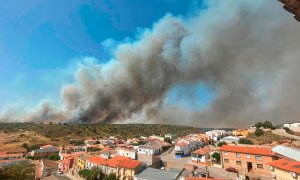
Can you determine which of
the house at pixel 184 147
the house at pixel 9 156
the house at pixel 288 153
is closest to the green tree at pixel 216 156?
the house at pixel 288 153

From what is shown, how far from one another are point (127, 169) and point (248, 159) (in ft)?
79.5

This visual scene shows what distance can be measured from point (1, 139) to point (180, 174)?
353 feet

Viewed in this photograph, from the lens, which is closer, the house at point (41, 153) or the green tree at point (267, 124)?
the house at point (41, 153)

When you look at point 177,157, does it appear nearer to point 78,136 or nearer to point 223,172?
point 223,172

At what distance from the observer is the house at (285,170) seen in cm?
3111

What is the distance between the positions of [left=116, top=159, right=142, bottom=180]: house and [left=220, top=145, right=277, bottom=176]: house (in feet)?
61.6

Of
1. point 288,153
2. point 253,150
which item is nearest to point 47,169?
point 253,150

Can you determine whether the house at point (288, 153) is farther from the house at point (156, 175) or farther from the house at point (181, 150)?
the house at point (181, 150)

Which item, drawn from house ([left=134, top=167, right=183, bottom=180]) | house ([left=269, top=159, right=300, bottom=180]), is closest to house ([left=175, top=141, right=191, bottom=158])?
house ([left=134, top=167, right=183, bottom=180])

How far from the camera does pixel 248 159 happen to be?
4362cm

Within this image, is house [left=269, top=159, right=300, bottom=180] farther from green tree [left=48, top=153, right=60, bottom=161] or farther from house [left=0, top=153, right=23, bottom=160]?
house [left=0, top=153, right=23, bottom=160]

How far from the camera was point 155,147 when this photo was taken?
219ft

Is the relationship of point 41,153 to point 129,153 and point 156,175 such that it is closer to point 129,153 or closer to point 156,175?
point 129,153

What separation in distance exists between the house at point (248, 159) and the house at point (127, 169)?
61.6 feet
